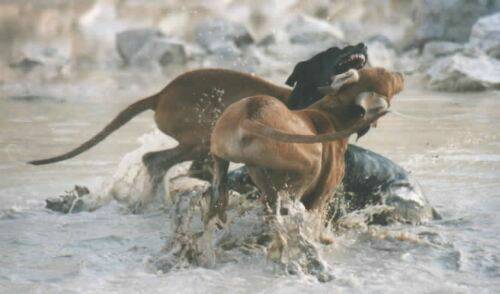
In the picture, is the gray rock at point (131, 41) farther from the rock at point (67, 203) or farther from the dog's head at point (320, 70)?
the dog's head at point (320, 70)

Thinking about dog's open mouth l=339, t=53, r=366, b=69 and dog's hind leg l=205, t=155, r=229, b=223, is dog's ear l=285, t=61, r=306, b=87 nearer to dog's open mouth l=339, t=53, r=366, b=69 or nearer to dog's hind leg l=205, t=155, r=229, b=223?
dog's open mouth l=339, t=53, r=366, b=69

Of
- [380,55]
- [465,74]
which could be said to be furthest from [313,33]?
[465,74]

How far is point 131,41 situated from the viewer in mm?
14766

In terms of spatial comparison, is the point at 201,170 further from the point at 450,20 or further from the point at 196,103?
the point at 450,20

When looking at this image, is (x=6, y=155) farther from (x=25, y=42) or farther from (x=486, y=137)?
(x=25, y=42)

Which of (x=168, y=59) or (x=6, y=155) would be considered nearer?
(x=6, y=155)

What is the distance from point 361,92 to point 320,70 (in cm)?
88

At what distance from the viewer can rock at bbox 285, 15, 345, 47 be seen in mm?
15570

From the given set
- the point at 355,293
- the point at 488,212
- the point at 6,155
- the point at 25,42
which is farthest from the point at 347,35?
the point at 355,293

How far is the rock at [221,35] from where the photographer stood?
1515 cm

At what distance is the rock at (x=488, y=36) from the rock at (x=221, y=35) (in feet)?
12.0

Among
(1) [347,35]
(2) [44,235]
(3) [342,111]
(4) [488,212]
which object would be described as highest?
(1) [347,35]

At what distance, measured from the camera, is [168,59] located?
46.5 feet

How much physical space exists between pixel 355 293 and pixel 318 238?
795 mm
